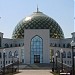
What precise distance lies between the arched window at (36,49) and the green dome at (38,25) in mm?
10028

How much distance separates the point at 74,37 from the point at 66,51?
7016 millimetres

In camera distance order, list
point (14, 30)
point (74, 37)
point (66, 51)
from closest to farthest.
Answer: point (66, 51) < point (74, 37) < point (14, 30)

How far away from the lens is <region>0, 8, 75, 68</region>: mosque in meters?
62.8

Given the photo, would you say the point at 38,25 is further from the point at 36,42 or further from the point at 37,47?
the point at 37,47

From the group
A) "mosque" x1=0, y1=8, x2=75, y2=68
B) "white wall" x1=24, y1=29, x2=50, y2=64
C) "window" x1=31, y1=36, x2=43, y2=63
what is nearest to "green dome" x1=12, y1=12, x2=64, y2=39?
"mosque" x1=0, y1=8, x2=75, y2=68

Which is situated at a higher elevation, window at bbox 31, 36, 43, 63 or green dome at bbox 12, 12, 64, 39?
green dome at bbox 12, 12, 64, 39

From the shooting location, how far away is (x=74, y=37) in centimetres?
7219

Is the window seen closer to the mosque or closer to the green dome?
the mosque

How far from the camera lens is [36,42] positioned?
63.2m

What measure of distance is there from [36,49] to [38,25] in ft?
37.3

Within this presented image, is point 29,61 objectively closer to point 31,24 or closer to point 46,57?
point 46,57

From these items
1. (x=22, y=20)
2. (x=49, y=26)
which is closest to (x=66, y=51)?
Answer: (x=49, y=26)

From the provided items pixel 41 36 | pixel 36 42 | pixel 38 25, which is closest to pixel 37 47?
pixel 36 42

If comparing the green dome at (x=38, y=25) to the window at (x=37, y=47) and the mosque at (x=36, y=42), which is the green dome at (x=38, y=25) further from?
the window at (x=37, y=47)
